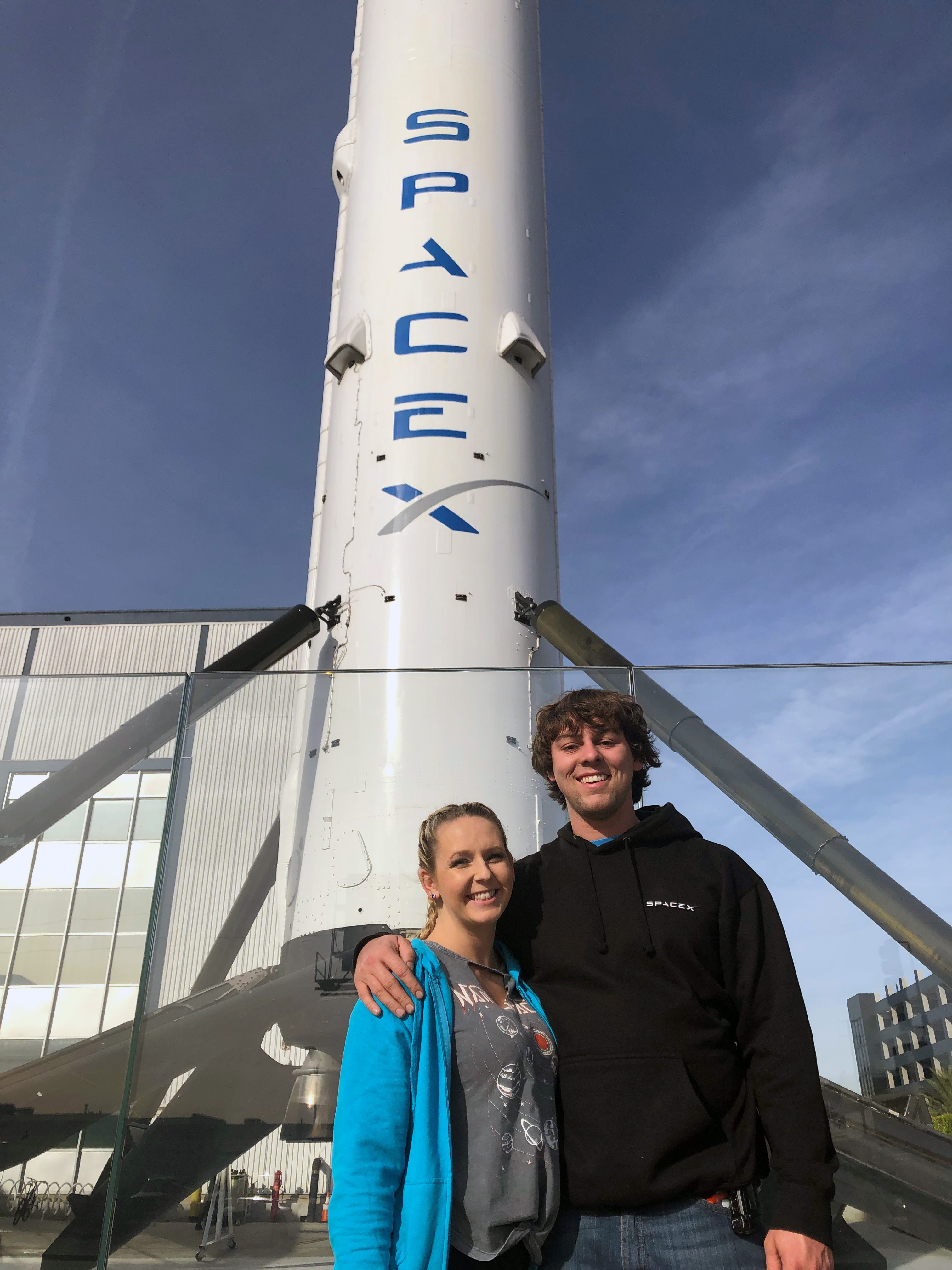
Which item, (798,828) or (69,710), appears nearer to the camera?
(798,828)

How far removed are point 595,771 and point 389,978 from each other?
73cm

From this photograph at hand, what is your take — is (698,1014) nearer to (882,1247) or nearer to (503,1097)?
(503,1097)

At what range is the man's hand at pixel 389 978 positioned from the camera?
1.79 meters

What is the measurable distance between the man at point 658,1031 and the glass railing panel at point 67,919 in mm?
1375

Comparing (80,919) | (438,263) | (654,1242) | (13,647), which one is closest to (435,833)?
(654,1242)

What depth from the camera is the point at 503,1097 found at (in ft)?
6.03

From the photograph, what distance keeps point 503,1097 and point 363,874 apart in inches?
78.2

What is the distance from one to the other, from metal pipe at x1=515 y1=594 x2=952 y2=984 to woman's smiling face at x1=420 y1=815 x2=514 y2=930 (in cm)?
109

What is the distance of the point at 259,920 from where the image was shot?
10.1ft

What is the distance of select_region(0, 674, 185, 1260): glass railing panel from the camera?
2768 mm

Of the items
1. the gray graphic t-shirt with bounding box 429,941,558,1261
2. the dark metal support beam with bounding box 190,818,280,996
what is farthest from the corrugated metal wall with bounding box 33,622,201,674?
the gray graphic t-shirt with bounding box 429,941,558,1261

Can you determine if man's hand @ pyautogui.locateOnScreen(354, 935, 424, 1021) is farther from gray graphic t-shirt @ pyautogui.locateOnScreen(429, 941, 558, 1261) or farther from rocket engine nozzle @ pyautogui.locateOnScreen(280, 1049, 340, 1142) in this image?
rocket engine nozzle @ pyautogui.locateOnScreen(280, 1049, 340, 1142)

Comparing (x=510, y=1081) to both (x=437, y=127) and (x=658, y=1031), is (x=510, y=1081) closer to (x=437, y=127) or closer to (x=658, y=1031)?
(x=658, y=1031)

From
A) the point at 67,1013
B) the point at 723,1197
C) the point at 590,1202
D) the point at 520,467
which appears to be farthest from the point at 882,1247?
the point at 520,467
